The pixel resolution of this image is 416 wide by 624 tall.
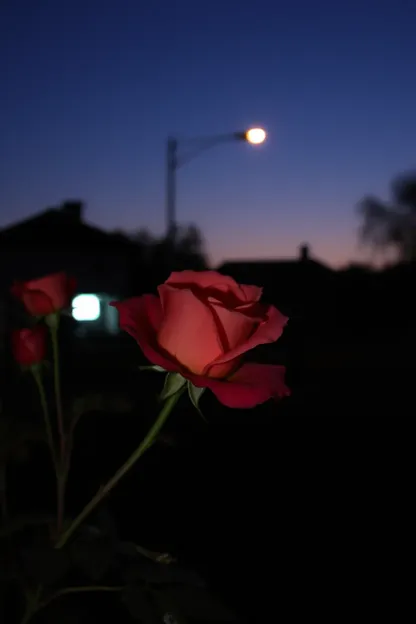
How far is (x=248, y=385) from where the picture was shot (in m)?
0.70

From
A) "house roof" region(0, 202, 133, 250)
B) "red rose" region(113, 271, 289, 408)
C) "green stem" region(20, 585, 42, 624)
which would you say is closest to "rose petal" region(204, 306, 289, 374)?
"red rose" region(113, 271, 289, 408)

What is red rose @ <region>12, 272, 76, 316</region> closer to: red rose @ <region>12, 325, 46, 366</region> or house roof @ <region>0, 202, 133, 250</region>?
red rose @ <region>12, 325, 46, 366</region>

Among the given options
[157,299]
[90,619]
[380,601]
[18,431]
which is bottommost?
[380,601]

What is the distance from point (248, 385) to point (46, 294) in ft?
1.98

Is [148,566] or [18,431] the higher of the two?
[18,431]

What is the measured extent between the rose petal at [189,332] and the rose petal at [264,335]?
0.01 m

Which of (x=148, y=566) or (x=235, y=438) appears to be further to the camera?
(x=235, y=438)

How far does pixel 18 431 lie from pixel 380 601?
2870 millimetres

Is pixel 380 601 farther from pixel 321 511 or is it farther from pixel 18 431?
pixel 18 431

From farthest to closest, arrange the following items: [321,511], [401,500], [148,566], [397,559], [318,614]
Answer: [401,500] < [321,511] < [397,559] < [318,614] < [148,566]

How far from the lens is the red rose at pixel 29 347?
1.14 m

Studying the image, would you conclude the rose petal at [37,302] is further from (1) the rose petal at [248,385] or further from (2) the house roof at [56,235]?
(2) the house roof at [56,235]

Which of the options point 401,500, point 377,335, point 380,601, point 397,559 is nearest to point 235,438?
point 401,500

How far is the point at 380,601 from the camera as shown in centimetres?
344
